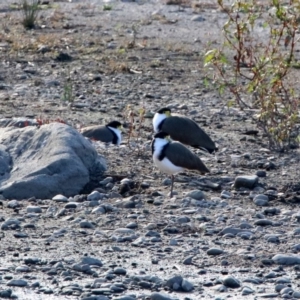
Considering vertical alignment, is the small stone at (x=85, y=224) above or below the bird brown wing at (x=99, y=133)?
below

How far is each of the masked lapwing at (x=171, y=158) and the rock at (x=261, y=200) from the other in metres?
0.76

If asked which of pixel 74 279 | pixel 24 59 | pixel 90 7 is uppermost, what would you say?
pixel 90 7

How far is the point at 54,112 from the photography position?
1251cm

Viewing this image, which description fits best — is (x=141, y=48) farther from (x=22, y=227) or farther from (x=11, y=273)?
(x=11, y=273)

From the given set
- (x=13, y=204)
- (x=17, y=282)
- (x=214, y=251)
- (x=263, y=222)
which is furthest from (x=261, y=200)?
(x=17, y=282)

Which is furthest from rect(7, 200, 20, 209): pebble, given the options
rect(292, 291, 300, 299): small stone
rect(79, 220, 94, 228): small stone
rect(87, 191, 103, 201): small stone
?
rect(292, 291, 300, 299): small stone

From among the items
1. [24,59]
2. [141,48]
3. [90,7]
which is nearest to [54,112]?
[24,59]

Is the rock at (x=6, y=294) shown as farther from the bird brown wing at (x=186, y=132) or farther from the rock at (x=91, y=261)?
the bird brown wing at (x=186, y=132)

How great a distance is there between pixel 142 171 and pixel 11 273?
331 centimetres

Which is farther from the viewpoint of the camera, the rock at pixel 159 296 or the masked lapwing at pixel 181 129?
the masked lapwing at pixel 181 129

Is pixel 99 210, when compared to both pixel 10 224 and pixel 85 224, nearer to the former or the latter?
pixel 85 224

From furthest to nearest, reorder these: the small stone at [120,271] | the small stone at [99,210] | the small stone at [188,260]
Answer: the small stone at [99,210]
the small stone at [188,260]
the small stone at [120,271]

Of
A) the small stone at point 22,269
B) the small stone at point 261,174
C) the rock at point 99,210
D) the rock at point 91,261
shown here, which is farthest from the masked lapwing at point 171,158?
the small stone at point 22,269

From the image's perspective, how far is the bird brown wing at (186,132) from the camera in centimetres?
1074
